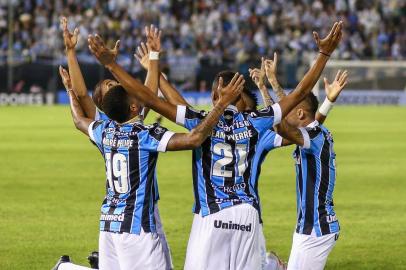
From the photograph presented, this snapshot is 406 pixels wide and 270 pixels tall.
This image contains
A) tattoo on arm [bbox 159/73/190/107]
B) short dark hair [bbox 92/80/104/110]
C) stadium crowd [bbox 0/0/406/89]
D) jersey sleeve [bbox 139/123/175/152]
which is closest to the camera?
jersey sleeve [bbox 139/123/175/152]

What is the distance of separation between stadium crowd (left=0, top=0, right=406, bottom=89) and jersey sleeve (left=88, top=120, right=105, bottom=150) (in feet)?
107

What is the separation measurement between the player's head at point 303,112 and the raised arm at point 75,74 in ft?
5.91

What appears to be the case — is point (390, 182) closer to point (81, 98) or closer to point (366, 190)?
point (366, 190)

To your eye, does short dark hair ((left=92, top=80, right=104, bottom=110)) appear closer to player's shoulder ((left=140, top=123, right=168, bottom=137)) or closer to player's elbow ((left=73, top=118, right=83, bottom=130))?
player's elbow ((left=73, top=118, right=83, bottom=130))

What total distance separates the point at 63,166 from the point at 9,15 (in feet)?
76.7

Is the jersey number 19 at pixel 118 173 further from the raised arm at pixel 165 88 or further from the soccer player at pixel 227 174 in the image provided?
the raised arm at pixel 165 88

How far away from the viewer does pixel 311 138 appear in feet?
28.9

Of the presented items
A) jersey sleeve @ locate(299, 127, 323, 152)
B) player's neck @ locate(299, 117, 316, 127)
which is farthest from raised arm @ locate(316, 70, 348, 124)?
jersey sleeve @ locate(299, 127, 323, 152)

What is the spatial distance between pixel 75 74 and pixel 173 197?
8.30 metres

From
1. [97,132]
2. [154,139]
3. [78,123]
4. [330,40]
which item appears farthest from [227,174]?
[78,123]

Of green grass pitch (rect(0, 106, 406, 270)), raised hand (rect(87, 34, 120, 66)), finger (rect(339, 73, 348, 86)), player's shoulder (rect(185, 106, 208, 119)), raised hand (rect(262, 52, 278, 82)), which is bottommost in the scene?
green grass pitch (rect(0, 106, 406, 270))

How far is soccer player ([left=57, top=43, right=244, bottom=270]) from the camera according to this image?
8.00 metres

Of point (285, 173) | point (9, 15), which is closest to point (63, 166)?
point (285, 173)

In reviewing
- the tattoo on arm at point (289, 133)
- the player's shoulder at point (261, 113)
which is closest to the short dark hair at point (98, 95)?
the player's shoulder at point (261, 113)
